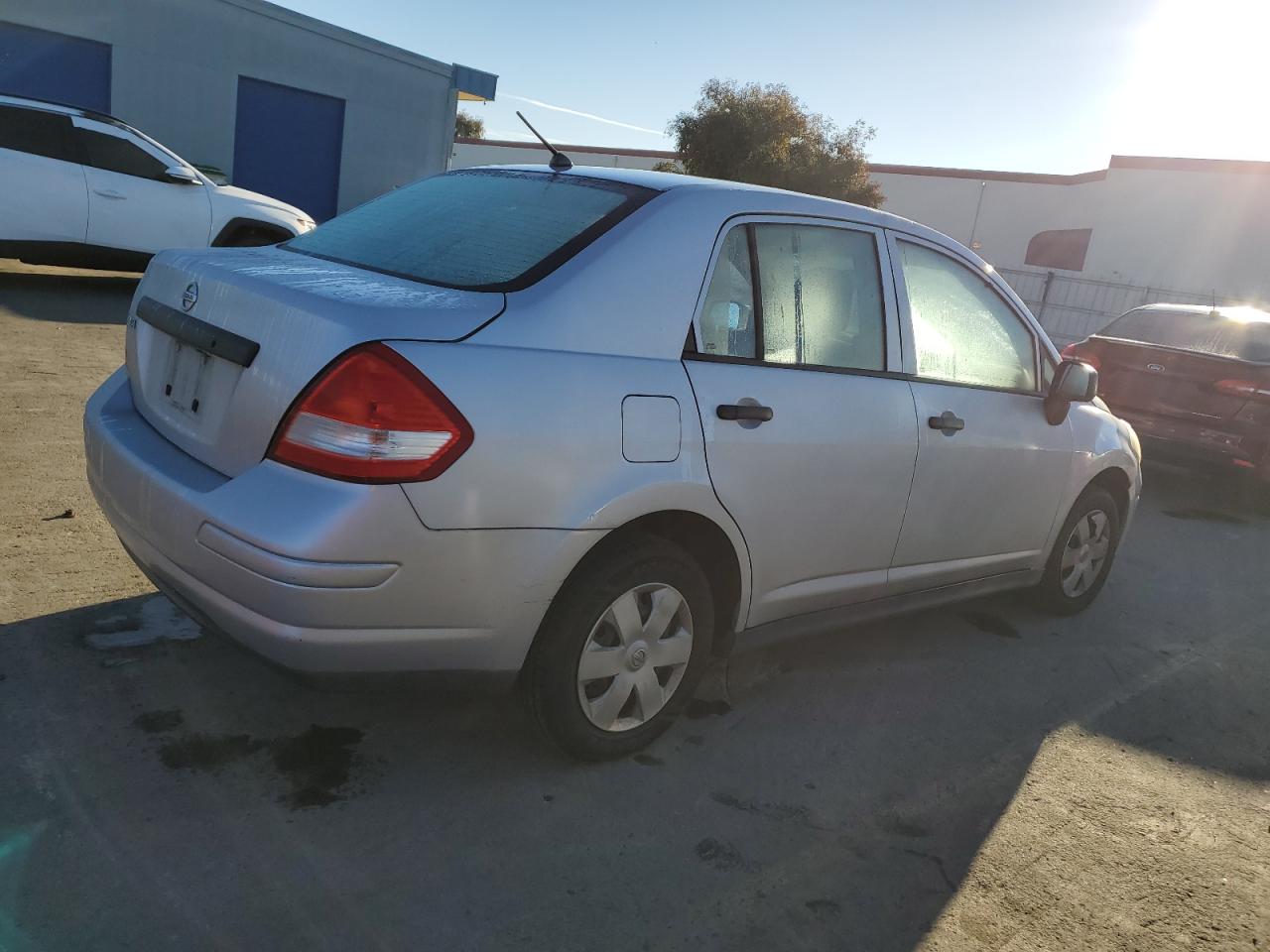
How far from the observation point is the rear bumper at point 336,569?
94.3 inches

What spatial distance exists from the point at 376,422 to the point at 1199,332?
25.8 feet

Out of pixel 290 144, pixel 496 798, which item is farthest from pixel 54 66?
pixel 496 798

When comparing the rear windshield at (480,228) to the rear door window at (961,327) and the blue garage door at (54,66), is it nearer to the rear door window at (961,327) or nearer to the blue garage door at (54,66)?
the rear door window at (961,327)

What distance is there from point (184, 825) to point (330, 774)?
0.42 meters

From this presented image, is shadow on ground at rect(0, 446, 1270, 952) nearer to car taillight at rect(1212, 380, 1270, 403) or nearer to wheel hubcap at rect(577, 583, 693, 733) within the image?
wheel hubcap at rect(577, 583, 693, 733)

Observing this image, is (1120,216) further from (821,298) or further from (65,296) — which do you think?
(821,298)

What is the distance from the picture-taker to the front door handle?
12.2 ft

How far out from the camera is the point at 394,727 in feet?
10.5

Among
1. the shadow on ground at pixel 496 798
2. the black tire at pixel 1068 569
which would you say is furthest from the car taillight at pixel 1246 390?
the shadow on ground at pixel 496 798

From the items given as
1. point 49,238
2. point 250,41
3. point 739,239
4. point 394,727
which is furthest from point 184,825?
point 250,41

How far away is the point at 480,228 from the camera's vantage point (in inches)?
124

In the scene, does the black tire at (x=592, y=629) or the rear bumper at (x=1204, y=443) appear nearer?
the black tire at (x=592, y=629)

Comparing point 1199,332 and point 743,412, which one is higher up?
point 1199,332

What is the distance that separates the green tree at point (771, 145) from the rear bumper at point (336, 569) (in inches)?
1330
